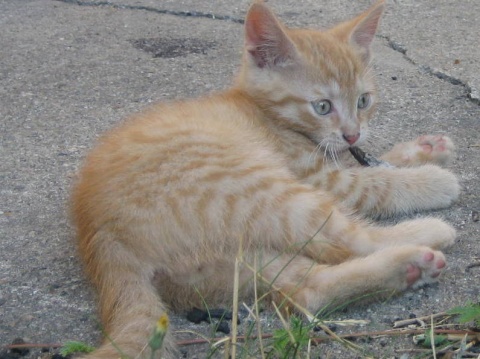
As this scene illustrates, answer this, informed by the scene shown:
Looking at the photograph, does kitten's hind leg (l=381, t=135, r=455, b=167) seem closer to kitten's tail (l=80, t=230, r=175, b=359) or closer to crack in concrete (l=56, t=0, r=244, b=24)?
kitten's tail (l=80, t=230, r=175, b=359)

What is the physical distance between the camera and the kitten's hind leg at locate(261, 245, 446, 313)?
2795mm

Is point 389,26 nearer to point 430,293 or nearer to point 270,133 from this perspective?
point 270,133

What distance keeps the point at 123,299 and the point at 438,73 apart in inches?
114

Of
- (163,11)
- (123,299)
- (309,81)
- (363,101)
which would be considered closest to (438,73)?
(363,101)

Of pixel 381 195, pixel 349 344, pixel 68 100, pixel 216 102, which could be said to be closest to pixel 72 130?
pixel 68 100

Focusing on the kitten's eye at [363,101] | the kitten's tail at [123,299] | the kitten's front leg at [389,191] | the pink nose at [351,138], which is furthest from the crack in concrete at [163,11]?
the kitten's tail at [123,299]

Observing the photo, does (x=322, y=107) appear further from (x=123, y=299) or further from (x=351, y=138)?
(x=123, y=299)

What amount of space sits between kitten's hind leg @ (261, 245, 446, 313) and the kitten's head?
894 millimetres

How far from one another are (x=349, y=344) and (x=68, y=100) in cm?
276

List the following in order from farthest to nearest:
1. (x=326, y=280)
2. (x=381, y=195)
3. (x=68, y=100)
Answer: (x=68, y=100)
(x=381, y=195)
(x=326, y=280)

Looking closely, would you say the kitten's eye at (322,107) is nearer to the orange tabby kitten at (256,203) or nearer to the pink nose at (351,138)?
the orange tabby kitten at (256,203)

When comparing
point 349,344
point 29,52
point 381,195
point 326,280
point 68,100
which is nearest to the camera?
point 349,344

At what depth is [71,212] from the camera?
10.7 feet

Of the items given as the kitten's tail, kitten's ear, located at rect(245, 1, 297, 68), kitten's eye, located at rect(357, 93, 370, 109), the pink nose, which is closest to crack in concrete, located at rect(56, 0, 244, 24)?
kitten's ear, located at rect(245, 1, 297, 68)
